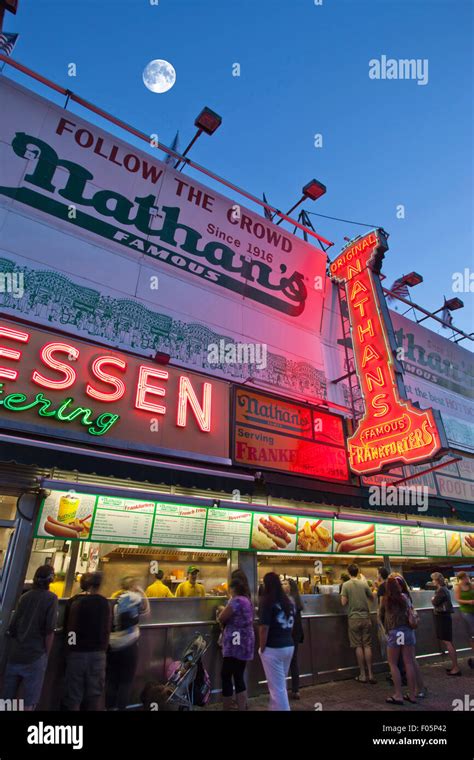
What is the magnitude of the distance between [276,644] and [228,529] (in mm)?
2636

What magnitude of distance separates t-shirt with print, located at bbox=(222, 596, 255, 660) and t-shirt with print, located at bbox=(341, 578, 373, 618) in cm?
320

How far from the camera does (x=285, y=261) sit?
11.9 meters

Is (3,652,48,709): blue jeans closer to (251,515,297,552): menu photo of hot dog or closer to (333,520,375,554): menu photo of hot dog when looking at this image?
(251,515,297,552): menu photo of hot dog

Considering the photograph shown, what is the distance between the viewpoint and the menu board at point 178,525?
22.2ft

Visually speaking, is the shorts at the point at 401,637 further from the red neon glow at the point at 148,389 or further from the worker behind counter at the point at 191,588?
the red neon glow at the point at 148,389

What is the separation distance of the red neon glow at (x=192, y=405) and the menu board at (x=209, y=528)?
1.52 m

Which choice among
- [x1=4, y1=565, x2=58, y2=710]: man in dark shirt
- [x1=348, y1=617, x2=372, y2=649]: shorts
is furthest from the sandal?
[x1=4, y1=565, x2=58, y2=710]: man in dark shirt

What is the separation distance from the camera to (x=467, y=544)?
36.7ft

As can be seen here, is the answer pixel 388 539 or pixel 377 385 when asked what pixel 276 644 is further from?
pixel 377 385

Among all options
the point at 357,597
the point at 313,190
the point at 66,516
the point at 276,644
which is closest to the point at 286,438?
the point at 357,597

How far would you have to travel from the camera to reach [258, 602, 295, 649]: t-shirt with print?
4.86 meters

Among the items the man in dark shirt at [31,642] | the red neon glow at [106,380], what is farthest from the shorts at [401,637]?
the red neon glow at [106,380]
